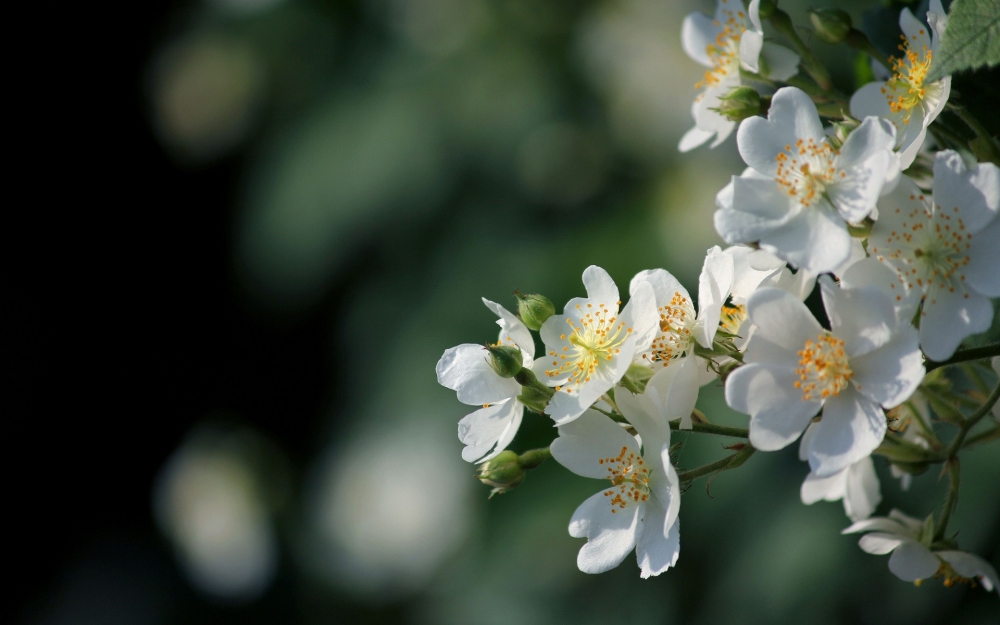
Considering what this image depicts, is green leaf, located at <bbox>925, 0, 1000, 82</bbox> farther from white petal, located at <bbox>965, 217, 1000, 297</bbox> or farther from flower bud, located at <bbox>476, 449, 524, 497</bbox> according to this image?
flower bud, located at <bbox>476, 449, 524, 497</bbox>

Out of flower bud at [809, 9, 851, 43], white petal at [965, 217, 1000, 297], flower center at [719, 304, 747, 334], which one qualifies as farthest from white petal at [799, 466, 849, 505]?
flower bud at [809, 9, 851, 43]

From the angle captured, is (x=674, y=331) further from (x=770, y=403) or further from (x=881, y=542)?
(x=881, y=542)

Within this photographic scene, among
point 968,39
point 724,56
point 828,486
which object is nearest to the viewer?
point 968,39

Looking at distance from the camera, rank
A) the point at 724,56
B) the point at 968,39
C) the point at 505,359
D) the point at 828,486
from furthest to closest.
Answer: the point at 724,56 < the point at 828,486 < the point at 505,359 < the point at 968,39

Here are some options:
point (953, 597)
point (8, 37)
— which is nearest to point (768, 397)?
point (953, 597)

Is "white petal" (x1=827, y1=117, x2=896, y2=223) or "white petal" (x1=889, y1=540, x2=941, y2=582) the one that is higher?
"white petal" (x1=827, y1=117, x2=896, y2=223)

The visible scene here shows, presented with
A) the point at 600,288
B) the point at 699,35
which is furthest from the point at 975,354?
the point at 699,35

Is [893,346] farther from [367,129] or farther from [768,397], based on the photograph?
[367,129]

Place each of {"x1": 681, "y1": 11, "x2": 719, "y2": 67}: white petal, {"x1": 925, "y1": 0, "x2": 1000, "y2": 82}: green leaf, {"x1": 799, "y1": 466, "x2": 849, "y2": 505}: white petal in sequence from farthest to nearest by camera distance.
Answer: {"x1": 681, "y1": 11, "x2": 719, "y2": 67}: white petal
{"x1": 799, "y1": 466, "x2": 849, "y2": 505}: white petal
{"x1": 925, "y1": 0, "x2": 1000, "y2": 82}: green leaf
